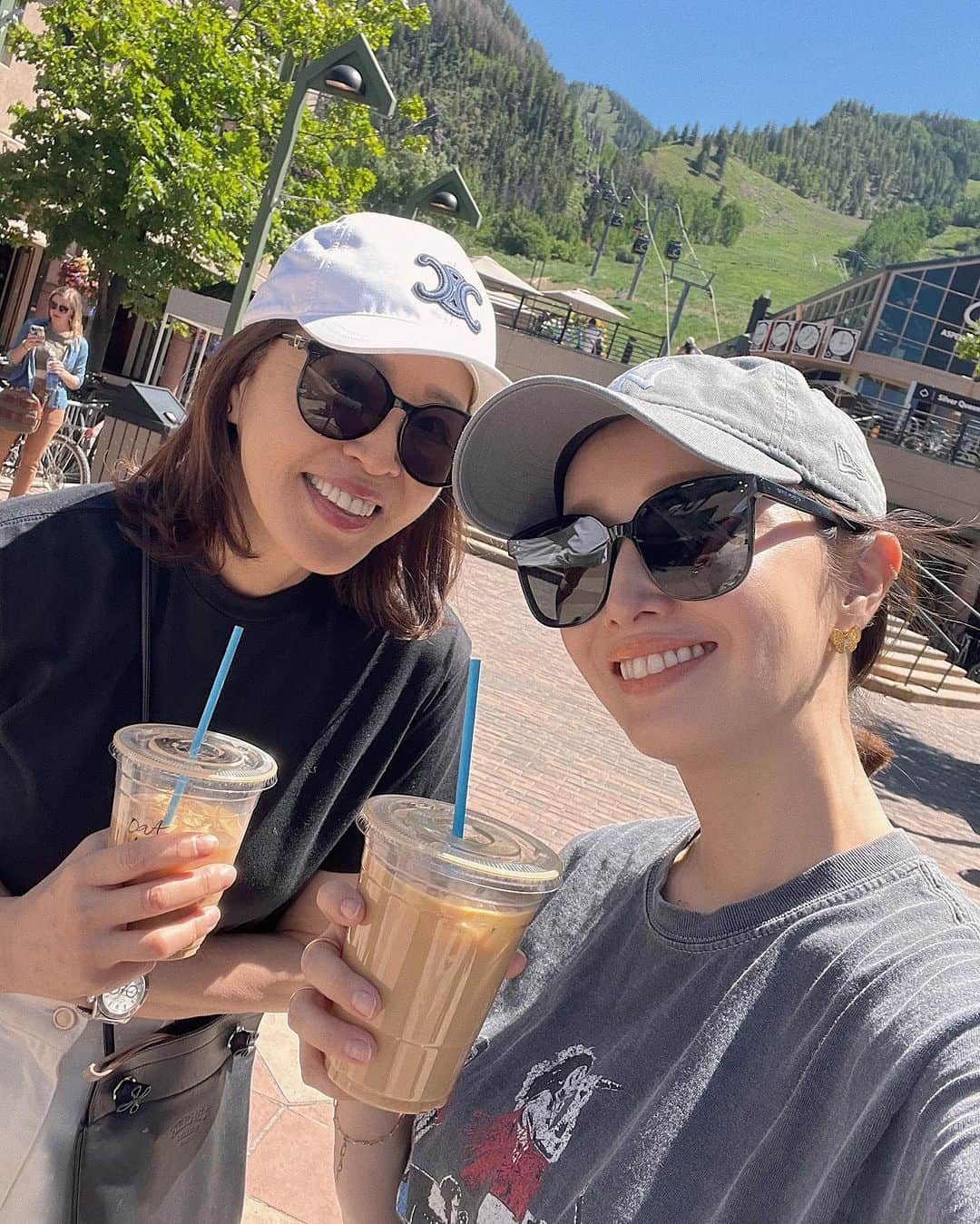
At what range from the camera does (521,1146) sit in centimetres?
133

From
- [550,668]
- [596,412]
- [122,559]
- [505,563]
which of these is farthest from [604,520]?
[505,563]

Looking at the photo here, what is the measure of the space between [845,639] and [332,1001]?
0.84 meters

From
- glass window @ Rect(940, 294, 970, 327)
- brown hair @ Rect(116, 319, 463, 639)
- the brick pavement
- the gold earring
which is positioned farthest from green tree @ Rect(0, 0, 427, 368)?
glass window @ Rect(940, 294, 970, 327)

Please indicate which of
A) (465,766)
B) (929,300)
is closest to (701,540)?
(465,766)

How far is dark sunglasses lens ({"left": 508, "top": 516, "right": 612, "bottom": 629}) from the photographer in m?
1.56

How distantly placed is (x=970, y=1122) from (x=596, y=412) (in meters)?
0.98

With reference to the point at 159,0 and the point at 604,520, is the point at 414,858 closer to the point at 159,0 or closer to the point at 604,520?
the point at 604,520

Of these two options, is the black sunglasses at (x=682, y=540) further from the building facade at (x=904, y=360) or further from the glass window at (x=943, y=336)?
the glass window at (x=943, y=336)

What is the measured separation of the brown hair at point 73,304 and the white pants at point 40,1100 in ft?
29.4

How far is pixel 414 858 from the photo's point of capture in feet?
4.57

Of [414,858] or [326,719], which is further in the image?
[326,719]

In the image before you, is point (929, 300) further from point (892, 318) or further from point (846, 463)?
point (846, 463)

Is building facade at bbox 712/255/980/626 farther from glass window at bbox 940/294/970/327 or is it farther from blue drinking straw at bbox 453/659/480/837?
blue drinking straw at bbox 453/659/480/837

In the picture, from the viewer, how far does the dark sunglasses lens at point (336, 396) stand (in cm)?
181
